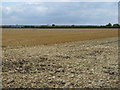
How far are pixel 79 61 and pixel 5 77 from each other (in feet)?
12.6

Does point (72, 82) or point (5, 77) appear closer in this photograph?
point (72, 82)

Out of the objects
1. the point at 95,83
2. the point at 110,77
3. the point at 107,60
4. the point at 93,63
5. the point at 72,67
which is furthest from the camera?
the point at 107,60

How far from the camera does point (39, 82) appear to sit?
6.92 metres

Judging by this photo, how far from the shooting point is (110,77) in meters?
7.47

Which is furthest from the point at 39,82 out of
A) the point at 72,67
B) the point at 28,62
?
the point at 28,62

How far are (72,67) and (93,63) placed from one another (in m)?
1.32

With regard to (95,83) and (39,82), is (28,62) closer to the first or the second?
(39,82)

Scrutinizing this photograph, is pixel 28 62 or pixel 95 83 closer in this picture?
pixel 95 83

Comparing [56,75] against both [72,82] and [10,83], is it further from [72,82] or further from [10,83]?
[10,83]

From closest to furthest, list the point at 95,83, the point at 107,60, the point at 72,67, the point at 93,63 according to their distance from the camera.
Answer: the point at 95,83
the point at 72,67
the point at 93,63
the point at 107,60

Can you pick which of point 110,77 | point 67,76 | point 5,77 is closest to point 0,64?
point 5,77

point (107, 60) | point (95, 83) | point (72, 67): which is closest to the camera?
point (95, 83)

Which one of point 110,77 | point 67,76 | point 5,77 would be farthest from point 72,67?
point 5,77

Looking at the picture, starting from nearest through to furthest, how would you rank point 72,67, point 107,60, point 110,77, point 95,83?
point 95,83 → point 110,77 → point 72,67 → point 107,60
